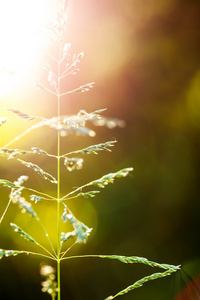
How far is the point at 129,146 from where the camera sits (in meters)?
2.06

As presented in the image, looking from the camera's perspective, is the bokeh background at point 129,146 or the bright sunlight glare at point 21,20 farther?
the bokeh background at point 129,146

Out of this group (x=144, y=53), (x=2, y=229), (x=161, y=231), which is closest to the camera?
(x=2, y=229)

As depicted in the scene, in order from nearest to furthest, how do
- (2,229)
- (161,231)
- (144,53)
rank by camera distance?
(2,229)
(161,231)
(144,53)

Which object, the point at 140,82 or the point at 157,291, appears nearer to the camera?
the point at 157,291

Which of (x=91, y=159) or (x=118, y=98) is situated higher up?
(x=118, y=98)

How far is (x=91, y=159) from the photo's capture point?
2.01 metres

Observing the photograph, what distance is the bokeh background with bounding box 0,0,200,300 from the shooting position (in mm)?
1898

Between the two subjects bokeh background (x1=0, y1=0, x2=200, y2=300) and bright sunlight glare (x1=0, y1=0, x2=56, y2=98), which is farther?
bokeh background (x1=0, y1=0, x2=200, y2=300)

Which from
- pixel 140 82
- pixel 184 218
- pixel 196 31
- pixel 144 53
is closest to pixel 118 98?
pixel 140 82

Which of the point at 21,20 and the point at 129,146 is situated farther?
the point at 129,146

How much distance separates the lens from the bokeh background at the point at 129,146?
6.23 ft

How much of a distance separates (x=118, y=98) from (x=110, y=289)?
1.14 meters

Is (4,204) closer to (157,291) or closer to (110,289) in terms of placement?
(110,289)

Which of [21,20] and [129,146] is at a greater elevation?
[21,20]
